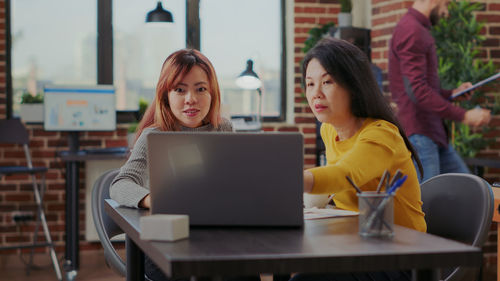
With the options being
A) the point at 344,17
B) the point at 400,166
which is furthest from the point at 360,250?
the point at 344,17

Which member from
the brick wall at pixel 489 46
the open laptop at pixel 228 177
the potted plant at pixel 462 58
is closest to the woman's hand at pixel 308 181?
the open laptop at pixel 228 177

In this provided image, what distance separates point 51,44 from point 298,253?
4.29 m

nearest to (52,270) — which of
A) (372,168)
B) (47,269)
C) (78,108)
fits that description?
(47,269)

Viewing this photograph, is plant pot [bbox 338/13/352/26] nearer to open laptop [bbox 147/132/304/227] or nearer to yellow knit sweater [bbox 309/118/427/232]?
yellow knit sweater [bbox 309/118/427/232]

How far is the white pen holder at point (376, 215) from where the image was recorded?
1269 mm

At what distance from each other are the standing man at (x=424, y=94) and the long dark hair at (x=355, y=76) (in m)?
1.58

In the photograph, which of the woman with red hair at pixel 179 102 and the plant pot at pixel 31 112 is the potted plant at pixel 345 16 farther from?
the woman with red hair at pixel 179 102

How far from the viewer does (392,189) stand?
4.31 feet

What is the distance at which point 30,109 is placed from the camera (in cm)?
466

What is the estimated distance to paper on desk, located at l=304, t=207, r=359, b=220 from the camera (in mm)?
1570

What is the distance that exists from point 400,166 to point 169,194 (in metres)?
0.67

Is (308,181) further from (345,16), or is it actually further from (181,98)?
(345,16)

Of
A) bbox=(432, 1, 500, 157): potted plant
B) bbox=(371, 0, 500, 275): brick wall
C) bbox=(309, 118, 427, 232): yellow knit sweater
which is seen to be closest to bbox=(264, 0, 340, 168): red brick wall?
bbox=(371, 0, 500, 275): brick wall

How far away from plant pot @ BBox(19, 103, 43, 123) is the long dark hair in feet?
10.9
